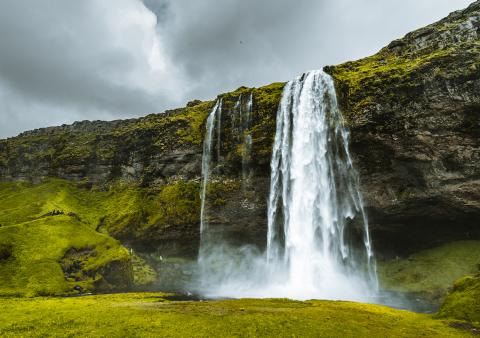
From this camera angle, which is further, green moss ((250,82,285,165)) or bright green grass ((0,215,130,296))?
green moss ((250,82,285,165))

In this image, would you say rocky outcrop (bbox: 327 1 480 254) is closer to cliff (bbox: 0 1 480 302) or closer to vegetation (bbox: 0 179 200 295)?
cliff (bbox: 0 1 480 302)

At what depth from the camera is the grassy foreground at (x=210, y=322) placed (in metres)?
20.5

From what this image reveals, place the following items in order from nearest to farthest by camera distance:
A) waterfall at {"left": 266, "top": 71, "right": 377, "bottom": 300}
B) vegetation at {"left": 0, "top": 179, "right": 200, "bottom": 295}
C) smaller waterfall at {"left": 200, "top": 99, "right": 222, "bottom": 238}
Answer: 1. vegetation at {"left": 0, "top": 179, "right": 200, "bottom": 295}
2. waterfall at {"left": 266, "top": 71, "right": 377, "bottom": 300}
3. smaller waterfall at {"left": 200, "top": 99, "right": 222, "bottom": 238}

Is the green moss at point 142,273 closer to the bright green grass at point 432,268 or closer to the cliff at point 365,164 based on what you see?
the cliff at point 365,164

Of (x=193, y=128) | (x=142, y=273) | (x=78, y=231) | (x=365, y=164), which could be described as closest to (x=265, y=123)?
(x=365, y=164)

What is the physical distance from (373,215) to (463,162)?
14.9 metres

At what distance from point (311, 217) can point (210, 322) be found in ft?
111

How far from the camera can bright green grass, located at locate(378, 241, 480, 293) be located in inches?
1950

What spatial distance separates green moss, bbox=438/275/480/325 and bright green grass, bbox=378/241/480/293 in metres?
24.2

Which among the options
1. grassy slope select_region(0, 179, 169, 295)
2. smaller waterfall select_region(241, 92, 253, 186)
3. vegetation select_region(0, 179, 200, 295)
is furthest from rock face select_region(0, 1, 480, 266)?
grassy slope select_region(0, 179, 169, 295)

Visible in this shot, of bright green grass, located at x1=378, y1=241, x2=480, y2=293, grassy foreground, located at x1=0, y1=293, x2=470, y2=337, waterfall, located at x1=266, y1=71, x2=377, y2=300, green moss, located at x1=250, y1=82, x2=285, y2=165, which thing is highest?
green moss, located at x1=250, y1=82, x2=285, y2=165

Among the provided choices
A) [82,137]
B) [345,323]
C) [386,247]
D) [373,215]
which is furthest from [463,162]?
[82,137]

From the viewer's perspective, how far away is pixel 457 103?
4959 centimetres

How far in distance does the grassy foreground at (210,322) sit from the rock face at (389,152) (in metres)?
30.2
